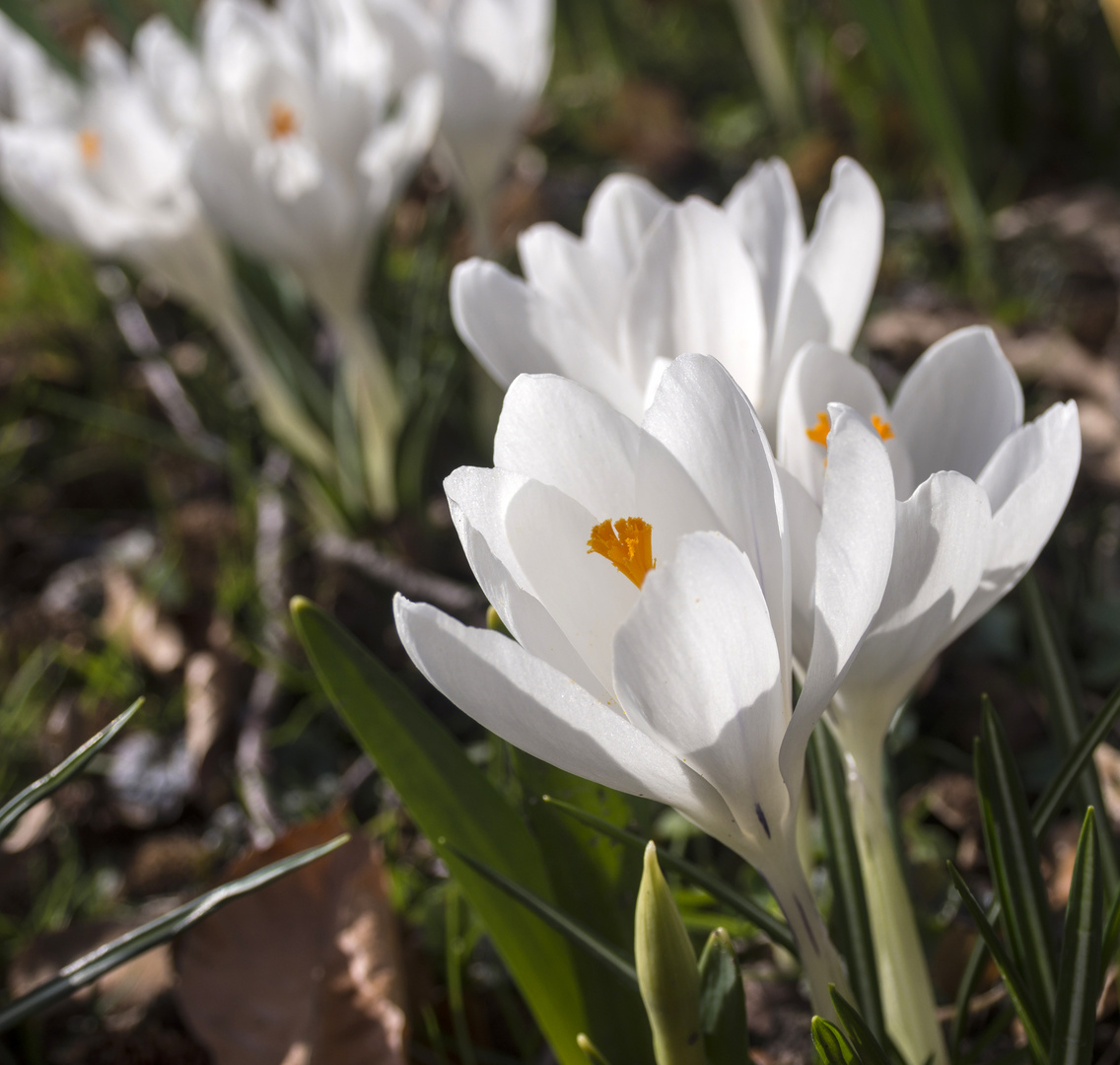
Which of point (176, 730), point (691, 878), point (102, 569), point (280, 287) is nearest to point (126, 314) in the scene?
point (280, 287)

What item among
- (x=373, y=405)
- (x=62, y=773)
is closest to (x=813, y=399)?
(x=62, y=773)

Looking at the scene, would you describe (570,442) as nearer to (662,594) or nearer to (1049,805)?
(662,594)

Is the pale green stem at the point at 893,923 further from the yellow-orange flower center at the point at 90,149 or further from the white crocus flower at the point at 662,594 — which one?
the yellow-orange flower center at the point at 90,149

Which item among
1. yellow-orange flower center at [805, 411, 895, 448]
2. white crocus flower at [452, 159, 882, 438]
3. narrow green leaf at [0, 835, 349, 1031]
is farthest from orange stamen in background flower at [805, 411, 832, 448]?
narrow green leaf at [0, 835, 349, 1031]

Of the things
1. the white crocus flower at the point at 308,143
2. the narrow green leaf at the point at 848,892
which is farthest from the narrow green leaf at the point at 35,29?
the narrow green leaf at the point at 848,892

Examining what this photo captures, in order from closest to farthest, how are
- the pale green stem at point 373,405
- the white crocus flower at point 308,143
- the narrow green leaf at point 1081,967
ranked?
the narrow green leaf at point 1081,967, the white crocus flower at point 308,143, the pale green stem at point 373,405

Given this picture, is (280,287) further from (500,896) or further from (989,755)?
(989,755)
